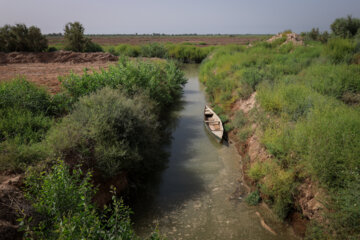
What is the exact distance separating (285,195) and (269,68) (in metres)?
9.99

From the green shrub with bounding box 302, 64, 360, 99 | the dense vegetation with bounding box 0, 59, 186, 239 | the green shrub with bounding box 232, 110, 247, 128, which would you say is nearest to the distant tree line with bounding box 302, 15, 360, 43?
the green shrub with bounding box 302, 64, 360, 99

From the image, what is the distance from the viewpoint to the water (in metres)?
5.93

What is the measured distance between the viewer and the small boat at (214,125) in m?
11.0

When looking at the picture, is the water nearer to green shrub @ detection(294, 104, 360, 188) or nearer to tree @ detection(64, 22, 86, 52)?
green shrub @ detection(294, 104, 360, 188)

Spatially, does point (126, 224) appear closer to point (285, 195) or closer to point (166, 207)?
point (166, 207)

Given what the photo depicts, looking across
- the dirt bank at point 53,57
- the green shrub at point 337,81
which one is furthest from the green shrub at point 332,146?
the dirt bank at point 53,57

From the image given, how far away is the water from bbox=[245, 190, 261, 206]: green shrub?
150mm

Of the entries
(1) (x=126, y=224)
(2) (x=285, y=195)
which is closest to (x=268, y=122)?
(2) (x=285, y=195)

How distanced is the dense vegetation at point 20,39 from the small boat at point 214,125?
21.8 metres

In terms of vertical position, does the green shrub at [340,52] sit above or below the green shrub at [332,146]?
above

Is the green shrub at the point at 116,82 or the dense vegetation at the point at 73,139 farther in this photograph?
the green shrub at the point at 116,82

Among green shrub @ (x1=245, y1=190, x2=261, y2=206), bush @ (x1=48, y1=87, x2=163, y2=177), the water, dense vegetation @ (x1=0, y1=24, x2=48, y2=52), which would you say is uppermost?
dense vegetation @ (x1=0, y1=24, x2=48, y2=52)

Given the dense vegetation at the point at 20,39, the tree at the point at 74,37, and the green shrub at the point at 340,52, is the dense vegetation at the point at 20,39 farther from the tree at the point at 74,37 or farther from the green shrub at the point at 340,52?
the green shrub at the point at 340,52

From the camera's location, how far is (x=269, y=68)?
45.8 feet
